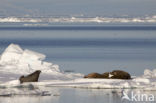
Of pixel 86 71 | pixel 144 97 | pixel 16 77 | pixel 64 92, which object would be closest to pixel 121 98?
pixel 144 97

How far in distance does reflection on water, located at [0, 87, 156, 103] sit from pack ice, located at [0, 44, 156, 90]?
0.66 meters

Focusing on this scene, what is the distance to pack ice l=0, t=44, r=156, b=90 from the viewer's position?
19.0 m

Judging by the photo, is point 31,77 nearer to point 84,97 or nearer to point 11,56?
point 84,97

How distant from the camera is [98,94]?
57.9 feet

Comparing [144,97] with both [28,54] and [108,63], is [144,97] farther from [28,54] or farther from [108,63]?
[108,63]

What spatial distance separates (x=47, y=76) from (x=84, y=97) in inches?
179

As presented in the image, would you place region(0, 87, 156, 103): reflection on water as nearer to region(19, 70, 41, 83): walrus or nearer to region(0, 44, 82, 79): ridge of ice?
region(19, 70, 41, 83): walrus

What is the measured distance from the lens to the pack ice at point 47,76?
18953 mm

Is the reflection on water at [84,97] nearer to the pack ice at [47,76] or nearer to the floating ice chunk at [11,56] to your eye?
the pack ice at [47,76]

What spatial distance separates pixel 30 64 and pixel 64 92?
553cm

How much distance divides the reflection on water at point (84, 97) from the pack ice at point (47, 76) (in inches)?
25.9

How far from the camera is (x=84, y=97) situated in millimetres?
17094

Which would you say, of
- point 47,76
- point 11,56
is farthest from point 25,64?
point 47,76

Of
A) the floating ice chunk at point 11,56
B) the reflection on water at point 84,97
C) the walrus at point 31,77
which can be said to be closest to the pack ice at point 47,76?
the floating ice chunk at point 11,56
